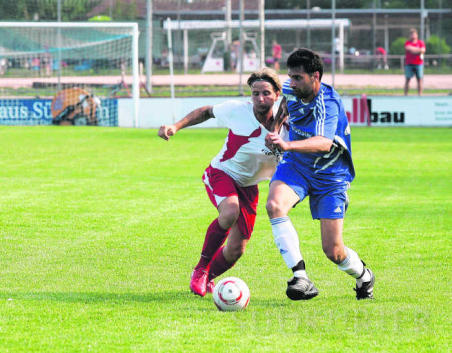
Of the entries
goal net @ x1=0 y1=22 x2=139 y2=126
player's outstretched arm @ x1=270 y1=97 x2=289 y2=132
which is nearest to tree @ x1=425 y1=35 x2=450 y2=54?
goal net @ x1=0 y1=22 x2=139 y2=126

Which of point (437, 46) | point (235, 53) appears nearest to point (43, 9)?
point (235, 53)

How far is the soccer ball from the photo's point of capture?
5.68 metres

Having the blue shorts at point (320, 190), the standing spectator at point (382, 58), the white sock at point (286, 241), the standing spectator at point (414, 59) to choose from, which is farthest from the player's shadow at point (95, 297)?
the standing spectator at point (382, 58)

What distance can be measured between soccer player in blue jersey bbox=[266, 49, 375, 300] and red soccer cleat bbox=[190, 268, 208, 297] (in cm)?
83

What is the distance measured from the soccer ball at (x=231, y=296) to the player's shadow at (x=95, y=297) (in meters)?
0.46

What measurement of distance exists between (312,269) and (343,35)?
1978 centimetres

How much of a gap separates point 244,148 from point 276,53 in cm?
1976

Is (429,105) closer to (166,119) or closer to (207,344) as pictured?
(166,119)

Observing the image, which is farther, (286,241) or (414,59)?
(414,59)

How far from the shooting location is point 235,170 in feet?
21.0

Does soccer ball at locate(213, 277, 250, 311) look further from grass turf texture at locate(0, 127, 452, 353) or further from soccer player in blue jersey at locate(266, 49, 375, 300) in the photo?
soccer player in blue jersey at locate(266, 49, 375, 300)

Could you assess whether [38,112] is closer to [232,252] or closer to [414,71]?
[414,71]

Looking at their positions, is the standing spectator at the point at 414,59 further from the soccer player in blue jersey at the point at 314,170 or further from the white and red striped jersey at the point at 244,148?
the soccer player in blue jersey at the point at 314,170

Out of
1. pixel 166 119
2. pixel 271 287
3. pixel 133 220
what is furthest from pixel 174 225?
pixel 166 119
